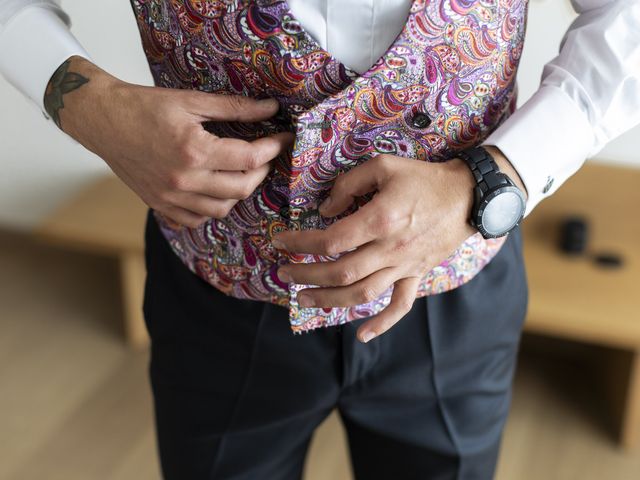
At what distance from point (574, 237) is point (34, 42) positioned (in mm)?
1397

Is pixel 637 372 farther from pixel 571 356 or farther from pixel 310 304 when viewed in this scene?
pixel 310 304

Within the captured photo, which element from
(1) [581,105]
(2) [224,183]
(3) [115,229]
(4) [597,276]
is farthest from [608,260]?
(2) [224,183]

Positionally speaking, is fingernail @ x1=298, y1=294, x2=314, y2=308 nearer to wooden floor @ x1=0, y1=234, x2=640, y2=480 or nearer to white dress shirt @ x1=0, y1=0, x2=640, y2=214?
white dress shirt @ x1=0, y1=0, x2=640, y2=214

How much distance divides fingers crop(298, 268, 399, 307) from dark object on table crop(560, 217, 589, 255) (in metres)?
Answer: 1.25

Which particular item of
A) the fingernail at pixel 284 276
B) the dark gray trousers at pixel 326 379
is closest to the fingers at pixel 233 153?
the fingernail at pixel 284 276

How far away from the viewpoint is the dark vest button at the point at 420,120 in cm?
77

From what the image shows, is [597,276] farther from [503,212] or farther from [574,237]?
[503,212]

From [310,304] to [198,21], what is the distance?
289 millimetres

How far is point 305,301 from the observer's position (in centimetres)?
76

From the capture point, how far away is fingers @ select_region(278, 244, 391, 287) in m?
0.71

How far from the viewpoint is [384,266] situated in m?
0.73

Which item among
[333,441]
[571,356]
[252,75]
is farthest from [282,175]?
[571,356]

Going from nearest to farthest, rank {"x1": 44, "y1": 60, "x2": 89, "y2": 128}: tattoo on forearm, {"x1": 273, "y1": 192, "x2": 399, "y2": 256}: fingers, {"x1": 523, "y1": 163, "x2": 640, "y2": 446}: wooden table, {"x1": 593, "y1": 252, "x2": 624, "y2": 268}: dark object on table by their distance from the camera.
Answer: {"x1": 273, "y1": 192, "x2": 399, "y2": 256}: fingers < {"x1": 44, "y1": 60, "x2": 89, "y2": 128}: tattoo on forearm < {"x1": 523, "y1": 163, "x2": 640, "y2": 446}: wooden table < {"x1": 593, "y1": 252, "x2": 624, "y2": 268}: dark object on table

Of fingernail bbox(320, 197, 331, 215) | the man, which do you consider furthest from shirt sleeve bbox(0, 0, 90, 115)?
fingernail bbox(320, 197, 331, 215)
